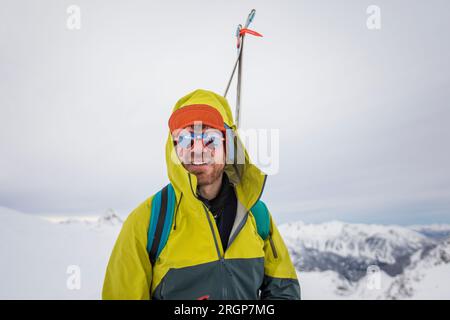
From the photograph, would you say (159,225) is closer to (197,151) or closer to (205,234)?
(205,234)

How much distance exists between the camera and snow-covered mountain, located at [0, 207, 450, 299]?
668 centimetres

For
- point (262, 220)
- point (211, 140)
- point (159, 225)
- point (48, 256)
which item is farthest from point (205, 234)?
point (48, 256)

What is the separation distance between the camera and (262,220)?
226 cm

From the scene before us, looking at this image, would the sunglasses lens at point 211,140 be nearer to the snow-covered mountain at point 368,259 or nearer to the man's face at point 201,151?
the man's face at point 201,151

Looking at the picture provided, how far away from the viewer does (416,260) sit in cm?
1353

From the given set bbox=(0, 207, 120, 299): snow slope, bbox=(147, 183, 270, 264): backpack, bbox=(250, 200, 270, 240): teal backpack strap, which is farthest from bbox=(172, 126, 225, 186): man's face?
bbox=(0, 207, 120, 299): snow slope

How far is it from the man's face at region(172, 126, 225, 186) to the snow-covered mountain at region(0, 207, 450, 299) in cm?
329

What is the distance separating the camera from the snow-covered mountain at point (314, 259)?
6684 mm

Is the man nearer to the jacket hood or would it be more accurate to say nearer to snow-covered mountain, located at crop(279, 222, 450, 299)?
the jacket hood

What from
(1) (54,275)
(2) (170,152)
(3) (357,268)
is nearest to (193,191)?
(2) (170,152)

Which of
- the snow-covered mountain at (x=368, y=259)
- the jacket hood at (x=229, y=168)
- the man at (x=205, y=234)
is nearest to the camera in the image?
the man at (x=205, y=234)

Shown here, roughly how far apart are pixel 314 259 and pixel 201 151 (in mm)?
A: 13321

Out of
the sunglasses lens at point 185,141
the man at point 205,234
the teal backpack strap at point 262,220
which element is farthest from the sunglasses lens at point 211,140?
the teal backpack strap at point 262,220
